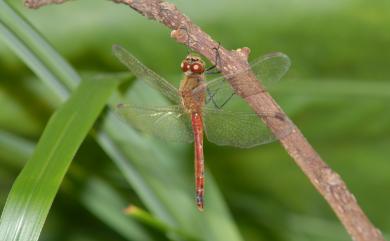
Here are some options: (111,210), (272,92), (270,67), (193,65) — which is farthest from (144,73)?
(272,92)

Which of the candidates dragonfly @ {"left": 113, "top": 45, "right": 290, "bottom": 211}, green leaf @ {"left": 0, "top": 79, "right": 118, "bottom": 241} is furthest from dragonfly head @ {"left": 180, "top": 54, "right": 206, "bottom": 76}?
green leaf @ {"left": 0, "top": 79, "right": 118, "bottom": 241}

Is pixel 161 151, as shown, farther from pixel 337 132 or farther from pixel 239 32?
pixel 337 132

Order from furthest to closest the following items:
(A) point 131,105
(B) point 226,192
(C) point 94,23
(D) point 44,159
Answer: (B) point 226,192, (C) point 94,23, (A) point 131,105, (D) point 44,159

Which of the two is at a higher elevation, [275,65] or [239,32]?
[239,32]

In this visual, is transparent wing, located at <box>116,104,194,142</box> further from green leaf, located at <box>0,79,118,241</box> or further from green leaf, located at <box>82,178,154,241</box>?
green leaf, located at <box>82,178,154,241</box>

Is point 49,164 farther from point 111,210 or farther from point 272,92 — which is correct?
point 272,92

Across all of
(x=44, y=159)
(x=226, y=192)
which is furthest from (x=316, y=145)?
(x=44, y=159)
